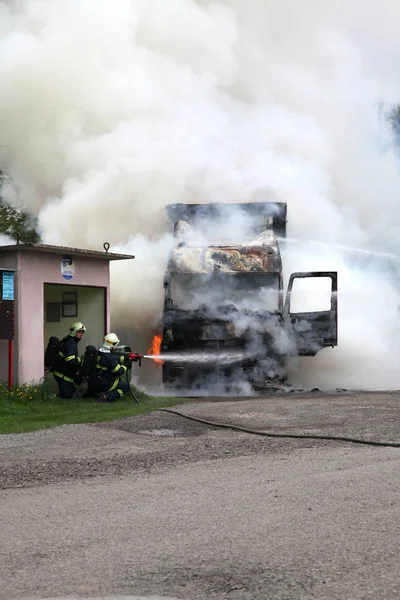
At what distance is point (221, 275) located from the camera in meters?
15.3

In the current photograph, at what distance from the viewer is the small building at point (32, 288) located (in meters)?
12.9

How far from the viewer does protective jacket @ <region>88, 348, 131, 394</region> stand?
43.1ft

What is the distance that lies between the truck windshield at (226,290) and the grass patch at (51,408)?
216 centimetres

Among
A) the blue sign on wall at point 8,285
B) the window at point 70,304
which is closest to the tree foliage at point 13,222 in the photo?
the window at point 70,304

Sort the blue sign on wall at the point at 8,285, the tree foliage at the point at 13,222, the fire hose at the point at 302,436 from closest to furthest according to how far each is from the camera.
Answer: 1. the fire hose at the point at 302,436
2. the blue sign on wall at the point at 8,285
3. the tree foliage at the point at 13,222

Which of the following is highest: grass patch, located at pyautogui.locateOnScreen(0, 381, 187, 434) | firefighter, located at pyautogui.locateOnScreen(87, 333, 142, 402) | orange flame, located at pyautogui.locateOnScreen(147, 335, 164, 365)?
orange flame, located at pyautogui.locateOnScreen(147, 335, 164, 365)

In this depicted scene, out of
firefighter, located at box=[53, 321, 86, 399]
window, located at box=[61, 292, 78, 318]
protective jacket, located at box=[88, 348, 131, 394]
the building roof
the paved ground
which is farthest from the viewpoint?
window, located at box=[61, 292, 78, 318]

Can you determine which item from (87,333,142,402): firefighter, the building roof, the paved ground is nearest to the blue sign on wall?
the building roof

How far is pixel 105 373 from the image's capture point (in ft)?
43.4

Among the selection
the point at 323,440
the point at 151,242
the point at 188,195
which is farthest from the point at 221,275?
the point at 323,440

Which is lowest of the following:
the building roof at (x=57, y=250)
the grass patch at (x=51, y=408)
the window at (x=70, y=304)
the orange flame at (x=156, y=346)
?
the grass patch at (x=51, y=408)

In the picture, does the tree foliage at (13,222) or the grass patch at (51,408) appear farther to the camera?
the tree foliage at (13,222)

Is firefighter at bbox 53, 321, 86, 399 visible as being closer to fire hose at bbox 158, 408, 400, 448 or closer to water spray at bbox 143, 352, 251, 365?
water spray at bbox 143, 352, 251, 365

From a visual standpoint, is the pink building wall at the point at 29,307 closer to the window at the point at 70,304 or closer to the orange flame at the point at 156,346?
the window at the point at 70,304
